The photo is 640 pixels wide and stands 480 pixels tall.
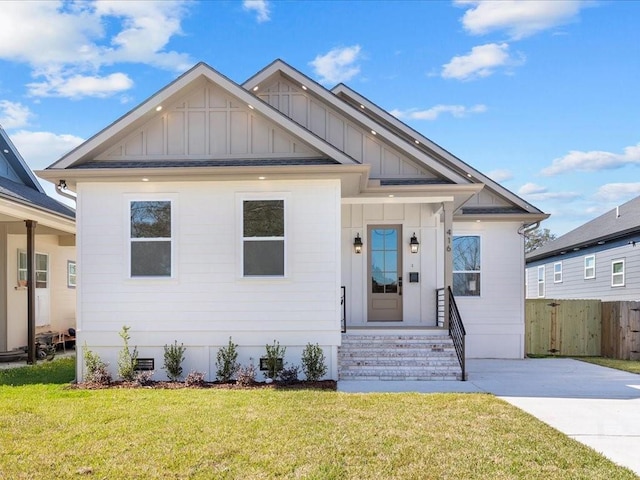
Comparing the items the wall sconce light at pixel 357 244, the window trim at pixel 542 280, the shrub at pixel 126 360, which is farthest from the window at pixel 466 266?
the window trim at pixel 542 280

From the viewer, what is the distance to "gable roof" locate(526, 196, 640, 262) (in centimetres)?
1656

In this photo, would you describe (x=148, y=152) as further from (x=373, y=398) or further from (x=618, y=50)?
(x=618, y=50)

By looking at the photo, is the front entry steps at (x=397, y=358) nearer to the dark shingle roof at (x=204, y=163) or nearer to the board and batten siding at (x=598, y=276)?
the dark shingle roof at (x=204, y=163)

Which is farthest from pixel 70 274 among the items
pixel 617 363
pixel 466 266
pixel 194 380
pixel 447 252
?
pixel 617 363

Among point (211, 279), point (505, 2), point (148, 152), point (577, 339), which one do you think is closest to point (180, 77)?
point (148, 152)

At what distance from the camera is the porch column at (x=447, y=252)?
10492 mm

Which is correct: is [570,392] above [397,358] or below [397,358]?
below

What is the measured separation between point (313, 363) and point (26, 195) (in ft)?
27.8

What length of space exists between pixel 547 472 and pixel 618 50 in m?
13.6

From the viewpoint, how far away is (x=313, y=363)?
9195 millimetres

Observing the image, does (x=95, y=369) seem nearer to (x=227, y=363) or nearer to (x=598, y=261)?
(x=227, y=363)

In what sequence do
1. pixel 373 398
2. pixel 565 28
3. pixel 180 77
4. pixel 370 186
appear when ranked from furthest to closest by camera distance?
pixel 565 28
pixel 370 186
pixel 180 77
pixel 373 398

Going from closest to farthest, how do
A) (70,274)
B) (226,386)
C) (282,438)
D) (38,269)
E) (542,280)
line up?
(282,438) < (226,386) < (38,269) < (70,274) < (542,280)

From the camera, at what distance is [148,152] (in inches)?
380
